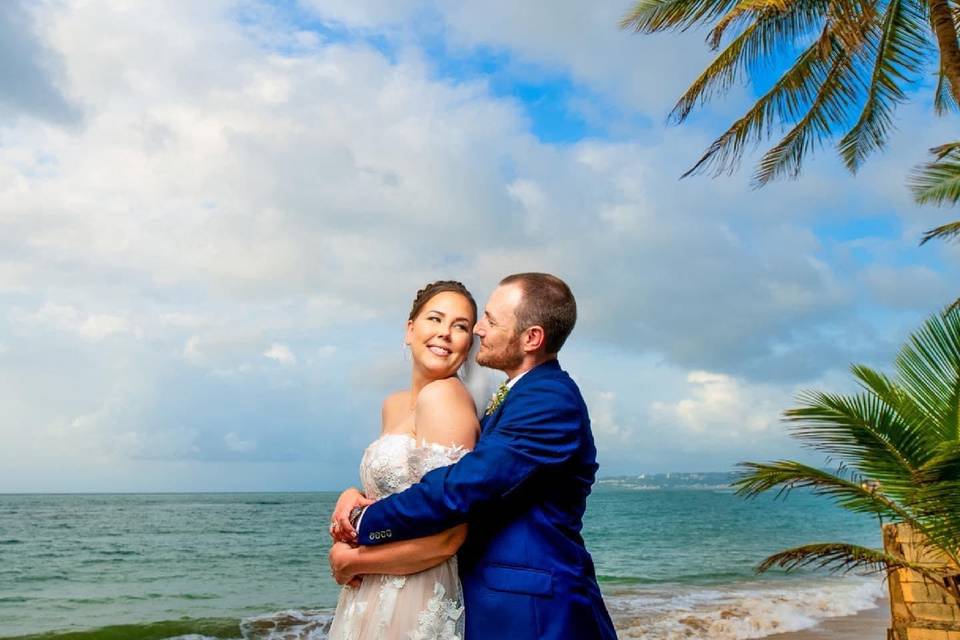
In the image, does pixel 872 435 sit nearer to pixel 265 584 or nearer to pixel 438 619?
pixel 438 619

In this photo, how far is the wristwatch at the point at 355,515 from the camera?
8.42ft

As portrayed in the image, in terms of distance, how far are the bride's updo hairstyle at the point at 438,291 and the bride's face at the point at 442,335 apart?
2 cm

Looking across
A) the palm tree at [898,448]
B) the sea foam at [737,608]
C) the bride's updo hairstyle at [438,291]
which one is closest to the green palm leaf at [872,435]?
the palm tree at [898,448]

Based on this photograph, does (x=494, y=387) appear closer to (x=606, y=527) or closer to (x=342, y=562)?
(x=342, y=562)

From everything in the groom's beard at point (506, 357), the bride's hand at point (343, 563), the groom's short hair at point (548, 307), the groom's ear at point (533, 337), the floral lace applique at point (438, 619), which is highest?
the groom's short hair at point (548, 307)

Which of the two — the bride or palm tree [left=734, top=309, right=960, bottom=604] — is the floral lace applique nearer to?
the bride

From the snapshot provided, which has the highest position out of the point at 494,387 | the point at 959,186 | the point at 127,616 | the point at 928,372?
the point at 959,186

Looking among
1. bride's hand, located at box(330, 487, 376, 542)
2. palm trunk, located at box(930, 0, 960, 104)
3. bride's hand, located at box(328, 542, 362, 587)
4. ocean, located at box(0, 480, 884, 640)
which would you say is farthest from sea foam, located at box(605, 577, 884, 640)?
bride's hand, located at box(330, 487, 376, 542)

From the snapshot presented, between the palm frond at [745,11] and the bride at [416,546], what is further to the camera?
the palm frond at [745,11]

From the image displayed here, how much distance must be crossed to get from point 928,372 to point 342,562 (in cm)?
518

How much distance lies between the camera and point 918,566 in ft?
21.6

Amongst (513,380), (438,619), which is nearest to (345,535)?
(438,619)

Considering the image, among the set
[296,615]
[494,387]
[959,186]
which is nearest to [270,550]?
[296,615]

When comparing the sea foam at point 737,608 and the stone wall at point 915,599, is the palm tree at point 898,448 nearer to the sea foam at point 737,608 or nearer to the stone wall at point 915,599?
the stone wall at point 915,599
